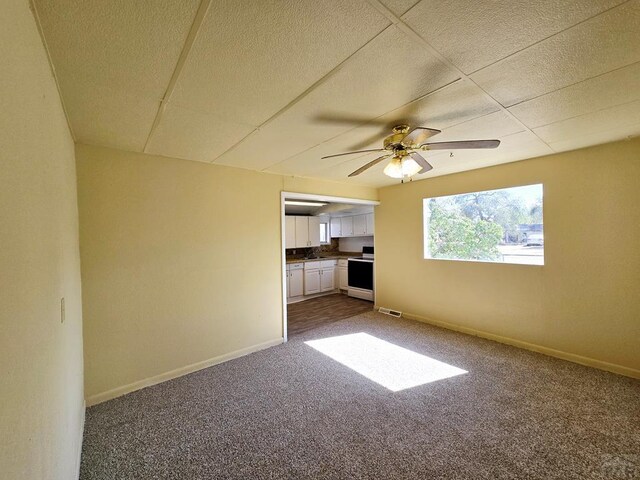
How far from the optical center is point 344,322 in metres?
4.42

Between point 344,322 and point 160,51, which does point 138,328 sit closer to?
point 160,51

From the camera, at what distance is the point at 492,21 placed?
44.1 inches

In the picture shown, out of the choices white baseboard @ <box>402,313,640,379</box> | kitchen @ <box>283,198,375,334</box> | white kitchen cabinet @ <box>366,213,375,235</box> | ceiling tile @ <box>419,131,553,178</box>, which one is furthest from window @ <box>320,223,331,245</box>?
ceiling tile @ <box>419,131,553,178</box>

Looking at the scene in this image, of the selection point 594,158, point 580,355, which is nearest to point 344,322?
point 580,355

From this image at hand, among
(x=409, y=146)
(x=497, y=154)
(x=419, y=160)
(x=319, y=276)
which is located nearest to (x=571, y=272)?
(x=497, y=154)

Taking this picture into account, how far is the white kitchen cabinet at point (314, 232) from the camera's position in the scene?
6.77 metres

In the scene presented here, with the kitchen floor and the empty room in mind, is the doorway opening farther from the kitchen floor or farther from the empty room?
the empty room

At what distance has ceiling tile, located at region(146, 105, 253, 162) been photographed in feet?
6.31

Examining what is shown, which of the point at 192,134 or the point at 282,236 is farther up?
the point at 192,134

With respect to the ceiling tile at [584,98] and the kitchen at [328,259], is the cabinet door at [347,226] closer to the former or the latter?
the kitchen at [328,259]

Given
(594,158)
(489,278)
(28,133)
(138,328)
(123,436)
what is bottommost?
(123,436)

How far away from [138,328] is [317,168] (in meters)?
2.59

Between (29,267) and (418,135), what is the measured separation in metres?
2.09

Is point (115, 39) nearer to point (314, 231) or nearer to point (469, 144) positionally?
point (469, 144)
